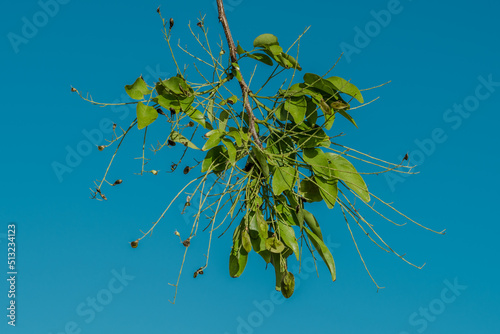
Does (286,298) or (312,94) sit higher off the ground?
(312,94)

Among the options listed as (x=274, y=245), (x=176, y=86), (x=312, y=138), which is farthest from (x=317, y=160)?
(x=176, y=86)

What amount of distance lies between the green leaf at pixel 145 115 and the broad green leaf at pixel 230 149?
0.12m

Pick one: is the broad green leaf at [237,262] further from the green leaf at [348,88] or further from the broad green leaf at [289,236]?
the green leaf at [348,88]

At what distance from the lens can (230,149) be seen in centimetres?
86

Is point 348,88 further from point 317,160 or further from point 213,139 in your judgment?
point 213,139

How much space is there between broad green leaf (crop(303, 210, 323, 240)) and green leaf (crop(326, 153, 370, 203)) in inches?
3.3

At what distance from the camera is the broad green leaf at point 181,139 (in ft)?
3.03

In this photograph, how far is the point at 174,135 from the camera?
3.04ft

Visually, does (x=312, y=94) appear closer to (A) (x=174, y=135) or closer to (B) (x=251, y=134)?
(B) (x=251, y=134)

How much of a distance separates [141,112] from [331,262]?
40 centimetres

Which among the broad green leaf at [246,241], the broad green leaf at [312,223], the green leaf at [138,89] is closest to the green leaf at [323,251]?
the broad green leaf at [312,223]

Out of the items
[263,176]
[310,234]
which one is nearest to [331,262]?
[310,234]

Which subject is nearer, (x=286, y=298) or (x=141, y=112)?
(x=141, y=112)

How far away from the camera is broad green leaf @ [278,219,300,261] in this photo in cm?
95
